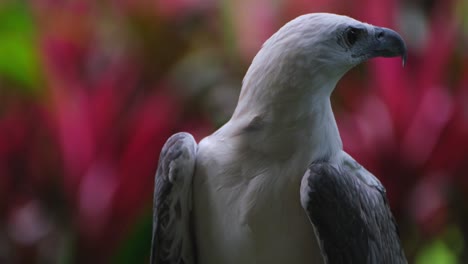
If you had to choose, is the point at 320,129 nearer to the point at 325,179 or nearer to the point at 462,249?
the point at 325,179

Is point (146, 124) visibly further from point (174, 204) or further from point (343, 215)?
point (343, 215)

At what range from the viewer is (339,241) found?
2.97 feet

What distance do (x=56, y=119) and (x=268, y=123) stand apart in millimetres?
868

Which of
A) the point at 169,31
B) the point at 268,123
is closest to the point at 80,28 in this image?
the point at 169,31

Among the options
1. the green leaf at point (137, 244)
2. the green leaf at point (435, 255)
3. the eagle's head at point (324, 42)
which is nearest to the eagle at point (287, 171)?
the eagle's head at point (324, 42)

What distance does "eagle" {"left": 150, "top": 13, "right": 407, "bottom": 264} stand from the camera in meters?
0.92

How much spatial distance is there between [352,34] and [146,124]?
2.60ft

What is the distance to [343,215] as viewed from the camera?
0.92 m

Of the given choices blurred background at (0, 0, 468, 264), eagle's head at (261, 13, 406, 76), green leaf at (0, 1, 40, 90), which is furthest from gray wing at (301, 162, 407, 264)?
green leaf at (0, 1, 40, 90)

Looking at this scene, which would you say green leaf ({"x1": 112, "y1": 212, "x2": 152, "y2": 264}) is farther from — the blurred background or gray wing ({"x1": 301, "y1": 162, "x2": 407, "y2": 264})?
gray wing ({"x1": 301, "y1": 162, "x2": 407, "y2": 264})

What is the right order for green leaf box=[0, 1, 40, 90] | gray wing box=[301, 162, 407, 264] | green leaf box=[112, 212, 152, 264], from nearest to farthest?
gray wing box=[301, 162, 407, 264]
green leaf box=[112, 212, 152, 264]
green leaf box=[0, 1, 40, 90]

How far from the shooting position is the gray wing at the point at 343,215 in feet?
2.96

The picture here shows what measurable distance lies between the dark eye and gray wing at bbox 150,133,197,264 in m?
0.22

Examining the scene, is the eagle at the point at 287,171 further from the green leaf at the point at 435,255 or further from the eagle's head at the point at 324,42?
the green leaf at the point at 435,255
